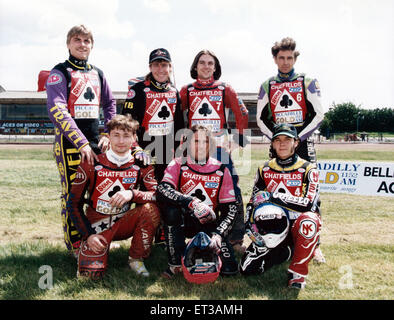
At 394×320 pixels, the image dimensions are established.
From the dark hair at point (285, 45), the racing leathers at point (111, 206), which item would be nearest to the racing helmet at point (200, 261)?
the racing leathers at point (111, 206)

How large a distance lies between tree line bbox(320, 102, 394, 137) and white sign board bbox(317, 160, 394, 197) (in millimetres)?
73486

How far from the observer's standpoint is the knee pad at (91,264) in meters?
3.34

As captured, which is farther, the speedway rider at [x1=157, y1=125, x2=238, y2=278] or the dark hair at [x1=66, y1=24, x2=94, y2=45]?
the dark hair at [x1=66, y1=24, x2=94, y2=45]

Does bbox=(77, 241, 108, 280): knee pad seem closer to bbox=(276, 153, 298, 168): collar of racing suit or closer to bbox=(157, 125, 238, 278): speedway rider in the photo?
bbox=(157, 125, 238, 278): speedway rider

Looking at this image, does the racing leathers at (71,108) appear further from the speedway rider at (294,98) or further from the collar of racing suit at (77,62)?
the speedway rider at (294,98)

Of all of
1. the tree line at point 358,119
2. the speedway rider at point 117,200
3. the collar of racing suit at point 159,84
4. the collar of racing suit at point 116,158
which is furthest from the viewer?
the tree line at point 358,119

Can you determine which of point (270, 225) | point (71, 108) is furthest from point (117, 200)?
point (270, 225)

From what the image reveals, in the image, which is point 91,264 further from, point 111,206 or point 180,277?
point 180,277

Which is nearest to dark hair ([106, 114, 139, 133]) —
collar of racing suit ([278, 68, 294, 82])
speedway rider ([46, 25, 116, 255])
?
speedway rider ([46, 25, 116, 255])

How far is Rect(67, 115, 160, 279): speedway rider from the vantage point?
11.3 feet

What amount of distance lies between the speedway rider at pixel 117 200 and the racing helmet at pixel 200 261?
54cm

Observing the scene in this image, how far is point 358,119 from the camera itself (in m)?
74.1
